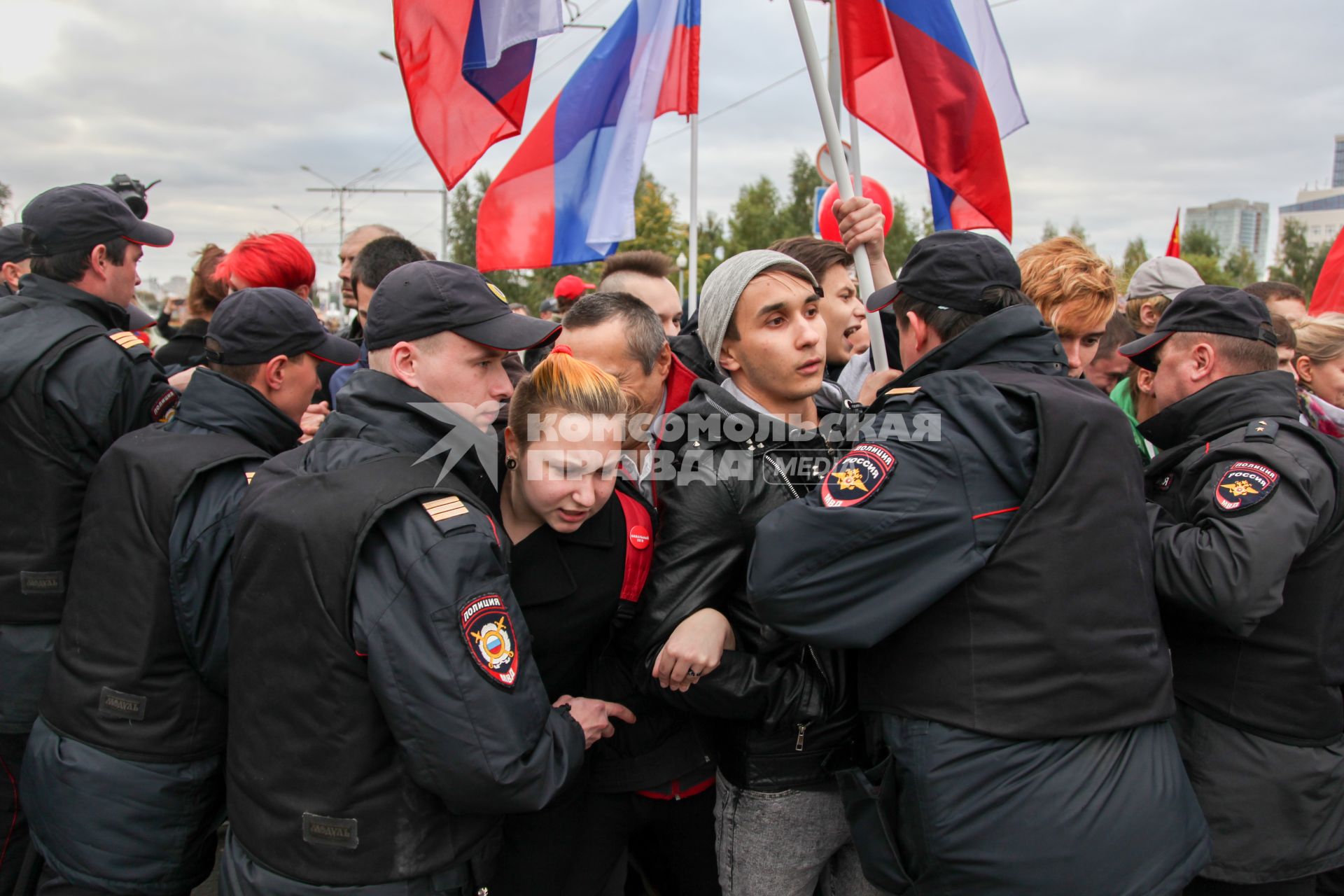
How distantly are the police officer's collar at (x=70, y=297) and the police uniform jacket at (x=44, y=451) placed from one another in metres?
0.16

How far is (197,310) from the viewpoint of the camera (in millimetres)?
5020

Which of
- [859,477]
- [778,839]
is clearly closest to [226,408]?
[859,477]

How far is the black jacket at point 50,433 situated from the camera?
2.94 m

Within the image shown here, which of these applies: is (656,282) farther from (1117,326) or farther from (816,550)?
(816,550)

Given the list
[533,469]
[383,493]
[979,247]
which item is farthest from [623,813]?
[979,247]

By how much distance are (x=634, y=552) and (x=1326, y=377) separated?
3287mm

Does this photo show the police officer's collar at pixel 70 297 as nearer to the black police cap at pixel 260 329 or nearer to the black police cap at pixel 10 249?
the black police cap at pixel 260 329

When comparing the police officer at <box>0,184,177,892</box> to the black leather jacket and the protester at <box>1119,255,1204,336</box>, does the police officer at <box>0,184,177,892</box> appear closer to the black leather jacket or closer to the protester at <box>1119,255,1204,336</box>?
the black leather jacket

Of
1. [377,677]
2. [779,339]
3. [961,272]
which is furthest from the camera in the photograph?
[779,339]

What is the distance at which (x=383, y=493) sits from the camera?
1.86 metres

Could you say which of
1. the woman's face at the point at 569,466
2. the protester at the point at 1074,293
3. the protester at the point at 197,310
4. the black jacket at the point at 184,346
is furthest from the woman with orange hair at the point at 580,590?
the black jacket at the point at 184,346

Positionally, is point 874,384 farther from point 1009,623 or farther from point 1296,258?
point 1296,258

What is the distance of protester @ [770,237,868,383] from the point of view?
145 inches

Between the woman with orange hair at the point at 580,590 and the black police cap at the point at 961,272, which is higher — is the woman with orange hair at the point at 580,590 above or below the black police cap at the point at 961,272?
below
